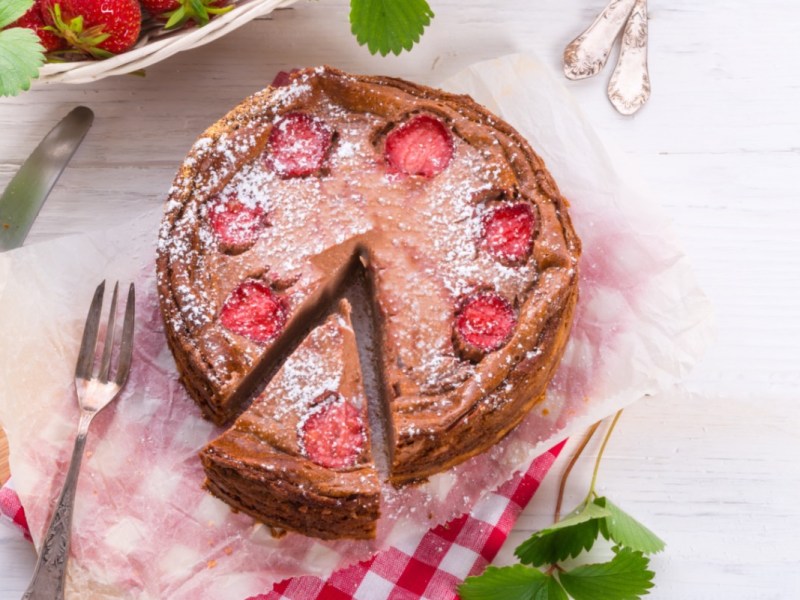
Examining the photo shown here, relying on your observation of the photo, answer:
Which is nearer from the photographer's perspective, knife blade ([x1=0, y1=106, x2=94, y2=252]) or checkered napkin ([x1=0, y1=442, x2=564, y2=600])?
checkered napkin ([x1=0, y1=442, x2=564, y2=600])

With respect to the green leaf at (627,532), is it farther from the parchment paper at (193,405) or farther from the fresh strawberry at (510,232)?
the fresh strawberry at (510,232)

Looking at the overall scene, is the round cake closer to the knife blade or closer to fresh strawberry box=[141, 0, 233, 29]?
fresh strawberry box=[141, 0, 233, 29]

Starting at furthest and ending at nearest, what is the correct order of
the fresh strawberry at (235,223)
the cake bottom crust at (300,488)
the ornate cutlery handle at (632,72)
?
the ornate cutlery handle at (632,72) → the fresh strawberry at (235,223) → the cake bottom crust at (300,488)

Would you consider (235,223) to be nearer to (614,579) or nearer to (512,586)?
(512,586)

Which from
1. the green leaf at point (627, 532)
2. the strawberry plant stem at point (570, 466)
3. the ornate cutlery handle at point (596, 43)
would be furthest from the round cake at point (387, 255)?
the ornate cutlery handle at point (596, 43)

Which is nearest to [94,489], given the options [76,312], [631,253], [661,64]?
[76,312]

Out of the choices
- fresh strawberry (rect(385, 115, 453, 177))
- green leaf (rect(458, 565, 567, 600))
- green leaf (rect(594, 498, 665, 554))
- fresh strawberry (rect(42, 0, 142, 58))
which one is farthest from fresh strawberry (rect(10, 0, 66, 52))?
green leaf (rect(594, 498, 665, 554))
